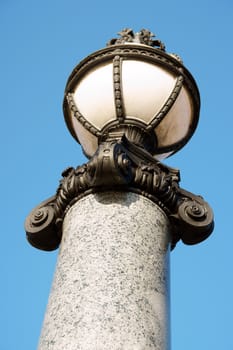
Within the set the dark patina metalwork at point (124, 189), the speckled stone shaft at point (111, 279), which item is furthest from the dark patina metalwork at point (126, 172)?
the speckled stone shaft at point (111, 279)

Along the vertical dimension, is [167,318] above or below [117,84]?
below

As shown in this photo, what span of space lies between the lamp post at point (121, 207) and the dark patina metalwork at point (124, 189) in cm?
1

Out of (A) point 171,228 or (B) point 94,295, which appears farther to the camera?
(A) point 171,228

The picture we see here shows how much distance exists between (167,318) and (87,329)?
2.77 feet

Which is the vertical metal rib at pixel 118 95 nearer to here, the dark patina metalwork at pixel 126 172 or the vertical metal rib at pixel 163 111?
the dark patina metalwork at pixel 126 172

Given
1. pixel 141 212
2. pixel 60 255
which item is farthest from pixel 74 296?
pixel 141 212

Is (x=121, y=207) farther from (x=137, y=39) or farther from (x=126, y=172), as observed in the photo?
(x=137, y=39)

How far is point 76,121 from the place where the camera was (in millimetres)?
8500

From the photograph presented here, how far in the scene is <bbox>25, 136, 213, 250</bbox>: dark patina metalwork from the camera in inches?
260

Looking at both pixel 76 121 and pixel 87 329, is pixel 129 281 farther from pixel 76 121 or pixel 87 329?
pixel 76 121

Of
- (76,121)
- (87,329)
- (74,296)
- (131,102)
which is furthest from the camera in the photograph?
(76,121)

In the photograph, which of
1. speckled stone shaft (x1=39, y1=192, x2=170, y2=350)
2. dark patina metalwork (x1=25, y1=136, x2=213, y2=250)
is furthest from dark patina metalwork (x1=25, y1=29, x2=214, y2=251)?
speckled stone shaft (x1=39, y1=192, x2=170, y2=350)

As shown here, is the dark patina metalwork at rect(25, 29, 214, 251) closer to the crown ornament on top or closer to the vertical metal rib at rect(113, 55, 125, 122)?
the vertical metal rib at rect(113, 55, 125, 122)

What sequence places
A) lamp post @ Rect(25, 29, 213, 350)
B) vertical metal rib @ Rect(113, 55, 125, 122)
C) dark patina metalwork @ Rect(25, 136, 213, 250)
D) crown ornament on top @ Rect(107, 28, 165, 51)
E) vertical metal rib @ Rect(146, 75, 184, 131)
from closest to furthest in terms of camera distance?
lamp post @ Rect(25, 29, 213, 350) < dark patina metalwork @ Rect(25, 136, 213, 250) < vertical metal rib @ Rect(113, 55, 125, 122) < vertical metal rib @ Rect(146, 75, 184, 131) < crown ornament on top @ Rect(107, 28, 165, 51)
